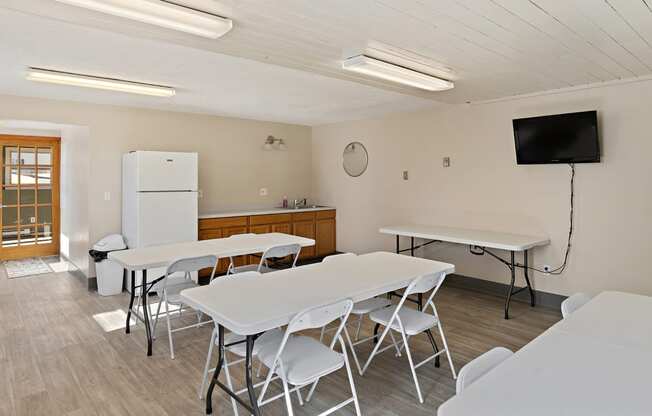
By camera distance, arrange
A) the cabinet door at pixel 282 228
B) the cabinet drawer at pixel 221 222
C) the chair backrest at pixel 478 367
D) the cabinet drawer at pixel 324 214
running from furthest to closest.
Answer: the cabinet drawer at pixel 324 214 → the cabinet door at pixel 282 228 → the cabinet drawer at pixel 221 222 → the chair backrest at pixel 478 367

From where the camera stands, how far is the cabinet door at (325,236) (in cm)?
692

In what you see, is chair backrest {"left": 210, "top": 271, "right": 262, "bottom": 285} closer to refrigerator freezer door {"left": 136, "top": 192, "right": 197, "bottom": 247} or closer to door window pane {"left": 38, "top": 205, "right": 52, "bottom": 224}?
refrigerator freezer door {"left": 136, "top": 192, "right": 197, "bottom": 247}

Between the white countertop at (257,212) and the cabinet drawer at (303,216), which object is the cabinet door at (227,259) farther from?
the cabinet drawer at (303,216)

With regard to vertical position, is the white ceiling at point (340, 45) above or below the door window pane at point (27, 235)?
above

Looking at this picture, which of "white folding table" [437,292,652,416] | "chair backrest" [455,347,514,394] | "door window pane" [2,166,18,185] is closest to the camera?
"white folding table" [437,292,652,416]

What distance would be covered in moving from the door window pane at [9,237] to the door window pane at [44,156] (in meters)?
1.19

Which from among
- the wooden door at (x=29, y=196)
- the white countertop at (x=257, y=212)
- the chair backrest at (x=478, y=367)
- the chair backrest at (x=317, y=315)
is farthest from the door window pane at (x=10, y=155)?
the chair backrest at (x=478, y=367)

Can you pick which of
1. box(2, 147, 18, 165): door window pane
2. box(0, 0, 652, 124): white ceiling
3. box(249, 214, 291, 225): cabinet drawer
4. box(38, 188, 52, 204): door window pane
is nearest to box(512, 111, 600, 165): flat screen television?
box(0, 0, 652, 124): white ceiling

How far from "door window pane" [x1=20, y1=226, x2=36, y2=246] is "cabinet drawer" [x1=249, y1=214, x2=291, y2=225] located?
3942 millimetres

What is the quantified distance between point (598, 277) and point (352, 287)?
10.2ft

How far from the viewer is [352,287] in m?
2.60

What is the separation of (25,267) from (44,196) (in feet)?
4.13

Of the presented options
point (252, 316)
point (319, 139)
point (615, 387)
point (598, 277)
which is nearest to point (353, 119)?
point (319, 139)

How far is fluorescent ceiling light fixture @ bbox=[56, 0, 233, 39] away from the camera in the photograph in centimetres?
215
